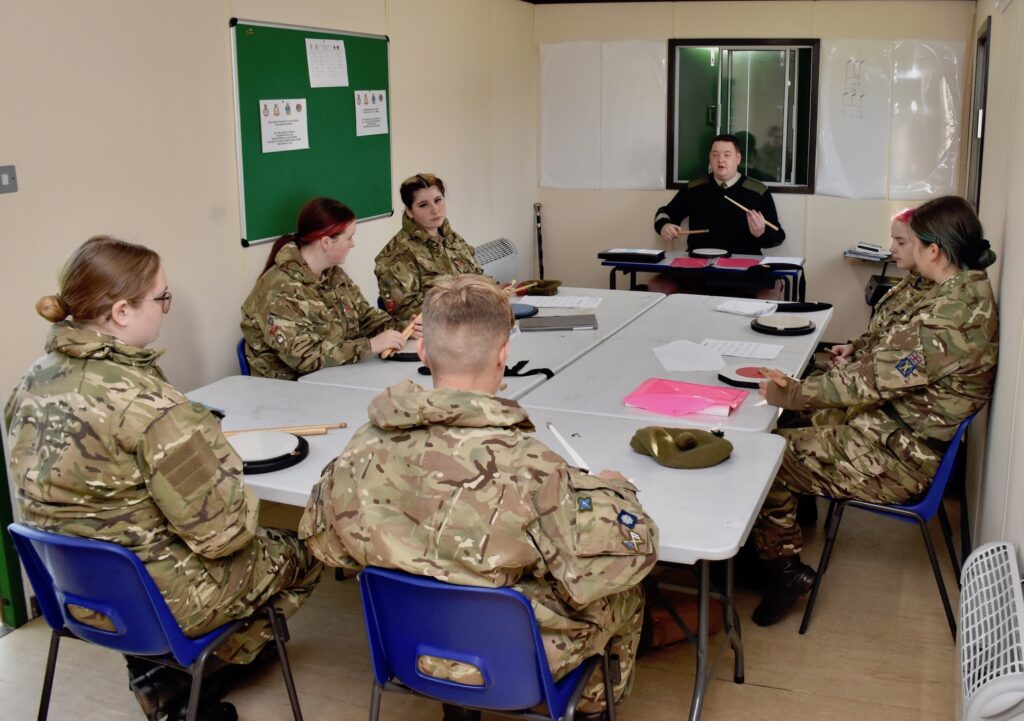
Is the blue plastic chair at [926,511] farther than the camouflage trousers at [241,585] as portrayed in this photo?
Yes

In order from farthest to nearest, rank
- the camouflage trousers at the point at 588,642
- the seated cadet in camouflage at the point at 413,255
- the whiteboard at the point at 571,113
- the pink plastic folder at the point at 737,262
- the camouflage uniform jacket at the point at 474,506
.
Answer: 1. the whiteboard at the point at 571,113
2. the pink plastic folder at the point at 737,262
3. the seated cadet in camouflage at the point at 413,255
4. the camouflage trousers at the point at 588,642
5. the camouflage uniform jacket at the point at 474,506

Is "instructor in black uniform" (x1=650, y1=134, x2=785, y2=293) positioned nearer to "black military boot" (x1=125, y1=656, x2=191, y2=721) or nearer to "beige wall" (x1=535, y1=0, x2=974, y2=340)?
"beige wall" (x1=535, y1=0, x2=974, y2=340)

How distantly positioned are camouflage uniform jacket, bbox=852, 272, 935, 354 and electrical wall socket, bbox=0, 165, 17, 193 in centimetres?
270

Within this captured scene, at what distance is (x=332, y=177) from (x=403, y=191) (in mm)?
448

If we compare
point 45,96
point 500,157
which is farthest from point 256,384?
point 500,157

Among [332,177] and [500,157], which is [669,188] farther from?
[332,177]

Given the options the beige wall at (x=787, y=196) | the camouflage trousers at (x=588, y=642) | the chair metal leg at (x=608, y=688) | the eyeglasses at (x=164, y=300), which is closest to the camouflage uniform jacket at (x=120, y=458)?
the eyeglasses at (x=164, y=300)

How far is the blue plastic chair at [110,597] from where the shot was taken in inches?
83.3

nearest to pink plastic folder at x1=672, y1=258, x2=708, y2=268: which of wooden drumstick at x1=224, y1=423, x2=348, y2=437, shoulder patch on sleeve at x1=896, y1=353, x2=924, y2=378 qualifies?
shoulder patch on sleeve at x1=896, y1=353, x2=924, y2=378

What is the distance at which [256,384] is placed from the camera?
341 centimetres

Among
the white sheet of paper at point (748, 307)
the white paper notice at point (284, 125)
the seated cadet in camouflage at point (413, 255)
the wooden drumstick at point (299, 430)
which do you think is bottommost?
the wooden drumstick at point (299, 430)

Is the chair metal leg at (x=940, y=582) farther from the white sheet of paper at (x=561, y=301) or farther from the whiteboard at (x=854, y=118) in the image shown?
the whiteboard at (x=854, y=118)

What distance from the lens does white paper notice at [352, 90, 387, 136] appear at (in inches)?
200

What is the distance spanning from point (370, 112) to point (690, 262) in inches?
76.0
